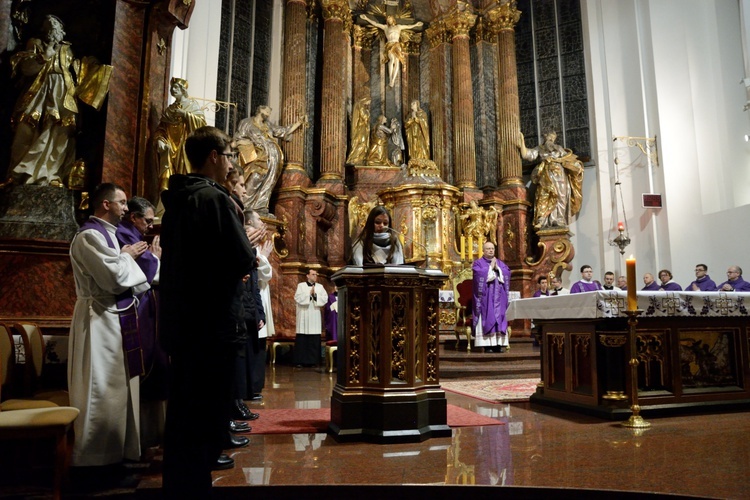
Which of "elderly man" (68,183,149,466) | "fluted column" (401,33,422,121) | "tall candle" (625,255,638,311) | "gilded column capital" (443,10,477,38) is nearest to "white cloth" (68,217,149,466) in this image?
"elderly man" (68,183,149,466)

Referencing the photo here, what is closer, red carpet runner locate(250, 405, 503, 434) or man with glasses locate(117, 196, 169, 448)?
man with glasses locate(117, 196, 169, 448)

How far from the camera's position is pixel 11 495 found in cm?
275

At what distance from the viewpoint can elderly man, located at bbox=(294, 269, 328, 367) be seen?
1033 centimetres

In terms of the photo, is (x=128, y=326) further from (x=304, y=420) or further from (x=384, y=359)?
(x=304, y=420)

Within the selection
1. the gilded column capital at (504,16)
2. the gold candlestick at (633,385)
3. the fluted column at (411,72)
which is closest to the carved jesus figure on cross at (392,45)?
the fluted column at (411,72)

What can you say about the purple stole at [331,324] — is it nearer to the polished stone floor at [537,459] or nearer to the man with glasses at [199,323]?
the polished stone floor at [537,459]

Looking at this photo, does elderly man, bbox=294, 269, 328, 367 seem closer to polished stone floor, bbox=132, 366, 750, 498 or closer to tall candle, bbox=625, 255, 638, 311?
polished stone floor, bbox=132, 366, 750, 498

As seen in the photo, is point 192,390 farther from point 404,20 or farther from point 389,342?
point 404,20

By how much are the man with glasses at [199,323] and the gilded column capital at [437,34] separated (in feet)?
44.3

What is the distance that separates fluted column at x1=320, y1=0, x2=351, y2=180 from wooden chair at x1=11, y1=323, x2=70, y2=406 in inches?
386

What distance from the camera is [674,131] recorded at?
12.4m

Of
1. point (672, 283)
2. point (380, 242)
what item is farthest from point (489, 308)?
point (380, 242)

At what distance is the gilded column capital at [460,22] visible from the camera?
14.1m

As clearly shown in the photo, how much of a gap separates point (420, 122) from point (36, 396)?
465 inches
